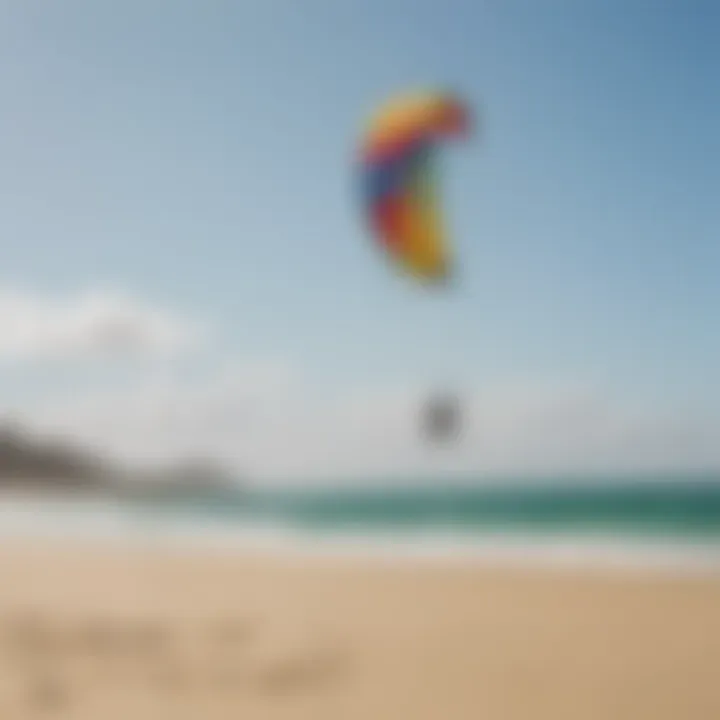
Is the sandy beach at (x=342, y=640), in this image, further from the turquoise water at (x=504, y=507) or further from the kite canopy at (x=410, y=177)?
the kite canopy at (x=410, y=177)

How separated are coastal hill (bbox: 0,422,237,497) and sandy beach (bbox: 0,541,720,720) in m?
0.10

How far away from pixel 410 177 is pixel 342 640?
664 mm

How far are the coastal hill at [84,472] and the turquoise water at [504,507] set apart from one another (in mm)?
30

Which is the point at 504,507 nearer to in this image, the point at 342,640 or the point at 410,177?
the point at 342,640

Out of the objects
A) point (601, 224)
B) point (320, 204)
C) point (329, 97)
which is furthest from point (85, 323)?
point (601, 224)

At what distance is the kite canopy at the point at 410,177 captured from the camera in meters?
1.53

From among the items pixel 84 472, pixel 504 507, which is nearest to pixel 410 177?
pixel 504 507

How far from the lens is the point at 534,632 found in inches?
57.7

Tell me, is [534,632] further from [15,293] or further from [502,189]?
[15,293]

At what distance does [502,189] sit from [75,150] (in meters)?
0.64

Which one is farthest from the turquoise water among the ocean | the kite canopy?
the kite canopy

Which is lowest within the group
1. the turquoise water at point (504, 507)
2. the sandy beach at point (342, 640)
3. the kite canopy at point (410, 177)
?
the sandy beach at point (342, 640)

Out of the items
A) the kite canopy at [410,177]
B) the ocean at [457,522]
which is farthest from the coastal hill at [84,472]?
the kite canopy at [410,177]

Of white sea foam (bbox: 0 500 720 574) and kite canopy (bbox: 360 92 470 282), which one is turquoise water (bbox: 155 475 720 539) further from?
kite canopy (bbox: 360 92 470 282)
